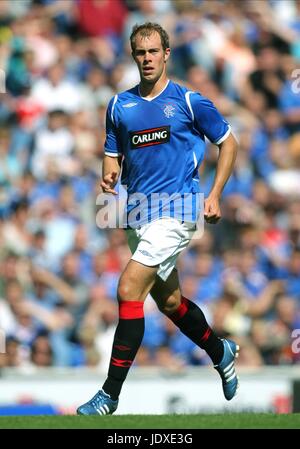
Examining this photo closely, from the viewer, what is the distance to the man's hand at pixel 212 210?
24.1 ft

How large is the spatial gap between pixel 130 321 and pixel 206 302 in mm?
5553

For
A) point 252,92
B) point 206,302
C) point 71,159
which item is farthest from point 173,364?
point 252,92

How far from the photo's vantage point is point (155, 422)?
710 cm

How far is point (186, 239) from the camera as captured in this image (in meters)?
7.70

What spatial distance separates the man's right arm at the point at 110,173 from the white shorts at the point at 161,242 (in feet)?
1.08

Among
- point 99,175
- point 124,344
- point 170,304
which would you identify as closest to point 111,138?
point 170,304

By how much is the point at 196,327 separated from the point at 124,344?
734 millimetres

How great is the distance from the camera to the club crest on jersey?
7574 millimetres

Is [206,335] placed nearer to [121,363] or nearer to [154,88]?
[121,363]

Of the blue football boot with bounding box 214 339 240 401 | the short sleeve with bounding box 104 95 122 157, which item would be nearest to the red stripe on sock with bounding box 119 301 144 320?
the blue football boot with bounding box 214 339 240 401

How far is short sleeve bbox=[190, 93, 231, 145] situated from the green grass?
5.80 ft

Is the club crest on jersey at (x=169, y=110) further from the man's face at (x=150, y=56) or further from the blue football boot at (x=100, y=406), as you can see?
the blue football boot at (x=100, y=406)
